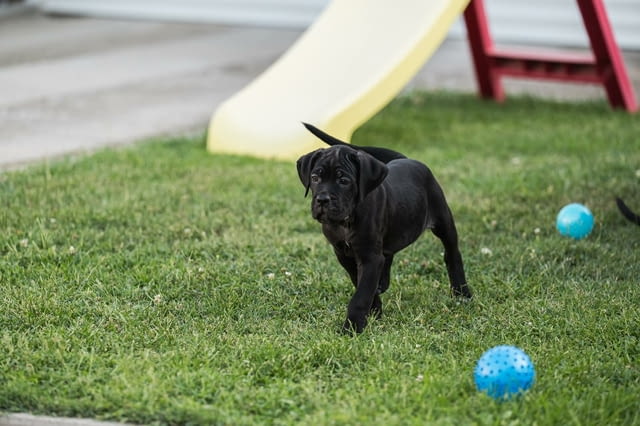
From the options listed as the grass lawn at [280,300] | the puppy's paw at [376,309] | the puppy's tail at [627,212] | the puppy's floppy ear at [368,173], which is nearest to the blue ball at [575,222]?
the grass lawn at [280,300]

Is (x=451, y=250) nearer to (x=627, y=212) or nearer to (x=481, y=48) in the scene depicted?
(x=627, y=212)

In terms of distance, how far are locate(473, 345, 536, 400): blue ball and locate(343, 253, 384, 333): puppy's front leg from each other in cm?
79

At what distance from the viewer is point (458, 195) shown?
7484mm

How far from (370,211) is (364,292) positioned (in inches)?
14.3

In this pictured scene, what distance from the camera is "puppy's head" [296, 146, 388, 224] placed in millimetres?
4457

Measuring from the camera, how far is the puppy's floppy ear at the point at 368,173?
452 centimetres

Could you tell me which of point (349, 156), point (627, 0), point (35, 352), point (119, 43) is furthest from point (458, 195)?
point (119, 43)

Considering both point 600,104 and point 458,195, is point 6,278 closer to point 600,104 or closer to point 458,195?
point 458,195

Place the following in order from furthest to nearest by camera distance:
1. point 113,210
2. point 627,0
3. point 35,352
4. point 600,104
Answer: point 627,0 → point 600,104 → point 113,210 → point 35,352

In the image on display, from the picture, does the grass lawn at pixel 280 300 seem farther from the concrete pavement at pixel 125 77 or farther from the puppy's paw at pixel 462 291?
the concrete pavement at pixel 125 77

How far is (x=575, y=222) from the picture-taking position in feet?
21.0

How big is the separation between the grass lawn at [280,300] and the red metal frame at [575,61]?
1.71 meters

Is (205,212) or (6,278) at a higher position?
(6,278)

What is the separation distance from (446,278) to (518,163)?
118 inches
